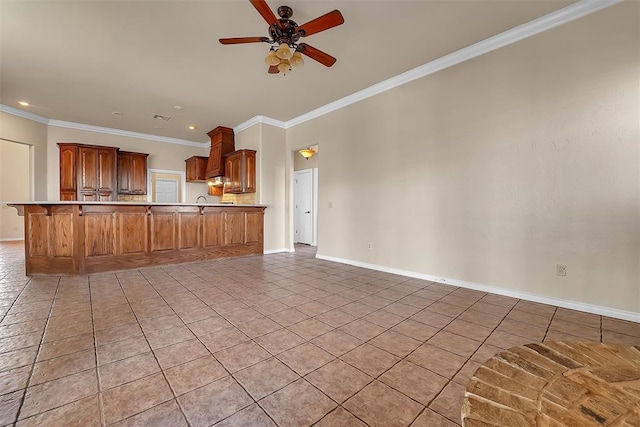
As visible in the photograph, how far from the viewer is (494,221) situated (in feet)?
10.1

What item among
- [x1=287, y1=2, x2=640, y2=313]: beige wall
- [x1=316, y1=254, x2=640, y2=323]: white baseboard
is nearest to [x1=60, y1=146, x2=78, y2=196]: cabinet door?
[x1=287, y1=2, x2=640, y2=313]: beige wall

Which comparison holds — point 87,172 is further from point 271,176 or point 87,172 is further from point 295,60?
point 295,60

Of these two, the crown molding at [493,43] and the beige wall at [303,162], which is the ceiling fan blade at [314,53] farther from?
the beige wall at [303,162]

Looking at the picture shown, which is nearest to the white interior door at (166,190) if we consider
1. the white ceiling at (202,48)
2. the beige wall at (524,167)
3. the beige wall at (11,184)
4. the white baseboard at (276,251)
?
the white ceiling at (202,48)

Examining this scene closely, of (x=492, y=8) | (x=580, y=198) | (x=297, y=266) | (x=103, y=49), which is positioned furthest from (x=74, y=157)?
(x=580, y=198)

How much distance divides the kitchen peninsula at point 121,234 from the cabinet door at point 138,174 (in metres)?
3.09

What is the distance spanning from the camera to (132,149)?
6.91m

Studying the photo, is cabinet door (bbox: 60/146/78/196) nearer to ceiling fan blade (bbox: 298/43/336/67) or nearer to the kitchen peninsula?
the kitchen peninsula

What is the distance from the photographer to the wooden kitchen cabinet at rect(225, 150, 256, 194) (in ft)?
18.5

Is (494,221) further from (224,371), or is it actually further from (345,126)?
(224,371)

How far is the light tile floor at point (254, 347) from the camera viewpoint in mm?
1298

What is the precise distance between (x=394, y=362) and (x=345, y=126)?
3953 mm

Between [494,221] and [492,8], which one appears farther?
[494,221]

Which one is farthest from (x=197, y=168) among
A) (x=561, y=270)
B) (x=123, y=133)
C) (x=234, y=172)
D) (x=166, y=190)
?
(x=561, y=270)
